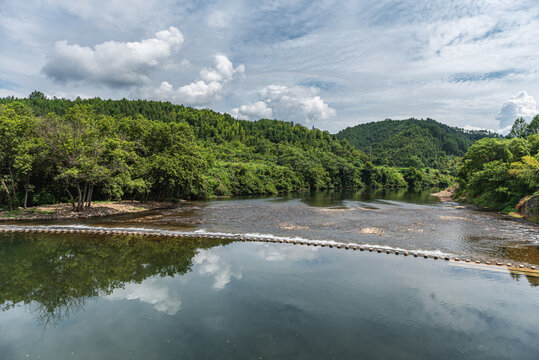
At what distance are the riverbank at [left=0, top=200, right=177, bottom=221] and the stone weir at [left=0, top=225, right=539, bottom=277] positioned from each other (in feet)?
14.4

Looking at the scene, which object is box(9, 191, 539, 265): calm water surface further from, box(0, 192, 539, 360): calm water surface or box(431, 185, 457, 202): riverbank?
box(431, 185, 457, 202): riverbank

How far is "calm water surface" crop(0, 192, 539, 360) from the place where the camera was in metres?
8.80

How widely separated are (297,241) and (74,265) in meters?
13.2

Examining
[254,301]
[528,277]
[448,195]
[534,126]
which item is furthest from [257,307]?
[534,126]

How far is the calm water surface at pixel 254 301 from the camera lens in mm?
8797

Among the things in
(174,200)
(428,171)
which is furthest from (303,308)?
Answer: (428,171)

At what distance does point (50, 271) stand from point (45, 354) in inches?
304

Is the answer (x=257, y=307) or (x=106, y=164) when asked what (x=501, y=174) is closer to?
(x=257, y=307)

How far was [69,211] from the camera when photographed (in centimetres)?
3036

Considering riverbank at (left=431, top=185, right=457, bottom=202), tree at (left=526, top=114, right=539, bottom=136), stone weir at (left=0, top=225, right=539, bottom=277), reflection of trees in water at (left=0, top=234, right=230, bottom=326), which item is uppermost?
tree at (left=526, top=114, right=539, bottom=136)

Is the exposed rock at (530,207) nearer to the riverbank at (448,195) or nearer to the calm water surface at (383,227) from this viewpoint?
the calm water surface at (383,227)

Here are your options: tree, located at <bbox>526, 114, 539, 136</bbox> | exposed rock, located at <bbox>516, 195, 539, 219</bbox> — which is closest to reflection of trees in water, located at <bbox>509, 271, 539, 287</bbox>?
exposed rock, located at <bbox>516, 195, 539, 219</bbox>

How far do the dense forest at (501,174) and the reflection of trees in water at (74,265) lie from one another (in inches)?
1364

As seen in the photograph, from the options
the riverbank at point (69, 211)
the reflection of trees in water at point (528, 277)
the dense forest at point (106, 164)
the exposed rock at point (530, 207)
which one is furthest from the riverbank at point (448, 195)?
the riverbank at point (69, 211)
